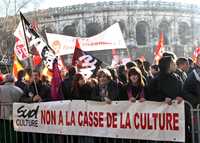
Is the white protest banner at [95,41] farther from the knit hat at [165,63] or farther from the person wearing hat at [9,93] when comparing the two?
the knit hat at [165,63]

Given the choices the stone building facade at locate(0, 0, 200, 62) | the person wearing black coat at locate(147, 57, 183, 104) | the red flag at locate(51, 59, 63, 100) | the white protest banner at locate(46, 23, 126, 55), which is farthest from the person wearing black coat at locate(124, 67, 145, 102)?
the stone building facade at locate(0, 0, 200, 62)

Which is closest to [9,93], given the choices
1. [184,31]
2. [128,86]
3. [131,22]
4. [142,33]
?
[128,86]

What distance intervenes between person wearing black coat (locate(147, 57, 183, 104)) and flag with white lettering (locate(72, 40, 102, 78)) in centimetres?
358

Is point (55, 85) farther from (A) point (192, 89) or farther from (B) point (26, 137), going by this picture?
(A) point (192, 89)

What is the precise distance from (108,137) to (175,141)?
1.34 m

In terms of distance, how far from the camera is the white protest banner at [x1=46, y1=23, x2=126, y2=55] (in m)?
17.2

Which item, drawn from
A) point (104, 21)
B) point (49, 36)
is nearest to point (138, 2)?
point (104, 21)

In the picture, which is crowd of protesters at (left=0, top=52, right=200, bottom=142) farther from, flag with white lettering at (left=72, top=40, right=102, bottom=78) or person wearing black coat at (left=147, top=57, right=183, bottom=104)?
flag with white lettering at (left=72, top=40, right=102, bottom=78)

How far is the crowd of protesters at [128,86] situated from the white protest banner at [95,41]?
16.8 feet

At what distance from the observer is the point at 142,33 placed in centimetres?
8988

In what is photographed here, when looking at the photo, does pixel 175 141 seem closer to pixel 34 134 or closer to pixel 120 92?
pixel 120 92

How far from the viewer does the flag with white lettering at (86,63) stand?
12352mm

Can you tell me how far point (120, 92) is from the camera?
9.51m

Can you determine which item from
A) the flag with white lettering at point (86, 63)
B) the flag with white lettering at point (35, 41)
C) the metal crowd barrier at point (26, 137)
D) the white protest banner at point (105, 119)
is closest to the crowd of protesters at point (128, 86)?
the white protest banner at point (105, 119)
